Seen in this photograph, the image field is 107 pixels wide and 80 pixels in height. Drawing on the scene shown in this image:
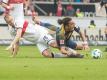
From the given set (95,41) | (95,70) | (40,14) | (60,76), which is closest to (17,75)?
(60,76)

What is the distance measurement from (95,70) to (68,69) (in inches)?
26.9

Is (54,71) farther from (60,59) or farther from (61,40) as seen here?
(61,40)

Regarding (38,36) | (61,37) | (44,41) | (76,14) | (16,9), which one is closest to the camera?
(61,37)

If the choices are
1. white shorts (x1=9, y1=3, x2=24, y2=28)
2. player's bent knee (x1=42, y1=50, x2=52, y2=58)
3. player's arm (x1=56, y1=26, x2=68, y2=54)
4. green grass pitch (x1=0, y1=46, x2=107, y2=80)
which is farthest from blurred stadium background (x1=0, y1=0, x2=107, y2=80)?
white shorts (x1=9, y1=3, x2=24, y2=28)

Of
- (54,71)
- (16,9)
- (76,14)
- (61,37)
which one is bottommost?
(76,14)

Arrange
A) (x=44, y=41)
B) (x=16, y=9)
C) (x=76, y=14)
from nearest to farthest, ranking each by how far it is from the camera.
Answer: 1. (x=44, y=41)
2. (x=16, y=9)
3. (x=76, y=14)

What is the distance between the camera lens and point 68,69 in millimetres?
15375

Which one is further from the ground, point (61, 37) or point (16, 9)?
point (16, 9)

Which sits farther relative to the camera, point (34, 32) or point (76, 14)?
point (76, 14)

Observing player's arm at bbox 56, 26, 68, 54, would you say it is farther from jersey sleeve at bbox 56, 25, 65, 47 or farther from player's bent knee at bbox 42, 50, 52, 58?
player's bent knee at bbox 42, 50, 52, 58

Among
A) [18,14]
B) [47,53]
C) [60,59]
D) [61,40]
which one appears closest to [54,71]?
[60,59]

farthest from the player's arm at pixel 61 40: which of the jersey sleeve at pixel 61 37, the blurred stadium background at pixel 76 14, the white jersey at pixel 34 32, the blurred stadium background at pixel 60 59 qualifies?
the blurred stadium background at pixel 76 14

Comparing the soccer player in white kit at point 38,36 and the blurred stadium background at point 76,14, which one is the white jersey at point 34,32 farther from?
the blurred stadium background at point 76,14

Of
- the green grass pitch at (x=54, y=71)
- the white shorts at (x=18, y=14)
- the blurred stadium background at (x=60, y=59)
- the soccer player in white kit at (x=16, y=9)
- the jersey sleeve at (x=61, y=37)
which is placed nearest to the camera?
the green grass pitch at (x=54, y=71)
